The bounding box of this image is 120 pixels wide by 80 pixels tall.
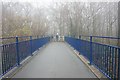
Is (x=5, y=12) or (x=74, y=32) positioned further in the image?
(x=74, y=32)

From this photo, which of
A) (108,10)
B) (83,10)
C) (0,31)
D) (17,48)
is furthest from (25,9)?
(17,48)

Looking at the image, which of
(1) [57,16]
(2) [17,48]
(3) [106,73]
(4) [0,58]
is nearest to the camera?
(3) [106,73]

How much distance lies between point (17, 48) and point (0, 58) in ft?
4.62

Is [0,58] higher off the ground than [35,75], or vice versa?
[0,58]

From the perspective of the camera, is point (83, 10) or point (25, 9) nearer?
point (83, 10)

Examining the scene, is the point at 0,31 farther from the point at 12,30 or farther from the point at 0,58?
the point at 0,58

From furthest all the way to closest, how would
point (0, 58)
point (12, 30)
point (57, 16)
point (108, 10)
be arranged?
1. point (57, 16)
2. point (108, 10)
3. point (12, 30)
4. point (0, 58)

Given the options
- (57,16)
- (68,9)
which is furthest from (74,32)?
(57,16)

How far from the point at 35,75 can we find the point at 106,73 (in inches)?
95.4

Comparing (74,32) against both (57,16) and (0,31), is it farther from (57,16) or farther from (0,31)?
(0,31)

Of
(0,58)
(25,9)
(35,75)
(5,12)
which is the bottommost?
(35,75)

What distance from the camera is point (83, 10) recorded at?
1396 inches

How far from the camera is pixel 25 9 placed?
40.8 metres

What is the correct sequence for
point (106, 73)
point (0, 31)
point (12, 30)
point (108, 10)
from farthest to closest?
point (108, 10)
point (12, 30)
point (0, 31)
point (106, 73)
